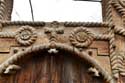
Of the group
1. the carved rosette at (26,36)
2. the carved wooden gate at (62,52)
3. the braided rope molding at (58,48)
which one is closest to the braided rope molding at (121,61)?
the carved wooden gate at (62,52)

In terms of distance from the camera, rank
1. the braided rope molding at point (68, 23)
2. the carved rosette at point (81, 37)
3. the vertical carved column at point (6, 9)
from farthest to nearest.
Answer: the vertical carved column at point (6, 9)
the braided rope molding at point (68, 23)
the carved rosette at point (81, 37)

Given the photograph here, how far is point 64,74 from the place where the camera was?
377 cm

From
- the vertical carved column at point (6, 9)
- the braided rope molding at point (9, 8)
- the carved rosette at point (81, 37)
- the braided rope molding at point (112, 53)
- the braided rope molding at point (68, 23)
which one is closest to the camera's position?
the braided rope molding at point (112, 53)

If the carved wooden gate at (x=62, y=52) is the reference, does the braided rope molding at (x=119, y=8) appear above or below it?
above

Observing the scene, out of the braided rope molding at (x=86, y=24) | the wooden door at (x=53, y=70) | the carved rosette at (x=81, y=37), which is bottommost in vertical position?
the wooden door at (x=53, y=70)

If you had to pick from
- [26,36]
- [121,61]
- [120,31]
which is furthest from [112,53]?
[26,36]

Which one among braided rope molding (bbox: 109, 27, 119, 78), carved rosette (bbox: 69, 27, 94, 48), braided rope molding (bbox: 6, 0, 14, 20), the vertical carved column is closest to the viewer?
braided rope molding (bbox: 109, 27, 119, 78)

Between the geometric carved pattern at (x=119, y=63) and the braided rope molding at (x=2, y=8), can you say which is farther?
the braided rope molding at (x=2, y=8)

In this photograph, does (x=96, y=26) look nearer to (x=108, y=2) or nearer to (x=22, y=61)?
(x=108, y=2)

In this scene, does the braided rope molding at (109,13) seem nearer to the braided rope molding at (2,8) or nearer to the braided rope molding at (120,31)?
the braided rope molding at (120,31)

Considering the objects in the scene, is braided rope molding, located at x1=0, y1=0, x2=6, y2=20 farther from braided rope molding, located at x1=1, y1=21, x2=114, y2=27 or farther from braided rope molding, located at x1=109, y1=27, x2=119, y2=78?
braided rope molding, located at x1=109, y1=27, x2=119, y2=78

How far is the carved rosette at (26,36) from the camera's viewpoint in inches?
151

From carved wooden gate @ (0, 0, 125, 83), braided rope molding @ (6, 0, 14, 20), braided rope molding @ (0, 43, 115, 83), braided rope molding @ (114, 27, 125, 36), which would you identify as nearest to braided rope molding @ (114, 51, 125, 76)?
carved wooden gate @ (0, 0, 125, 83)

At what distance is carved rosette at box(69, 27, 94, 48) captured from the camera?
12.6ft
